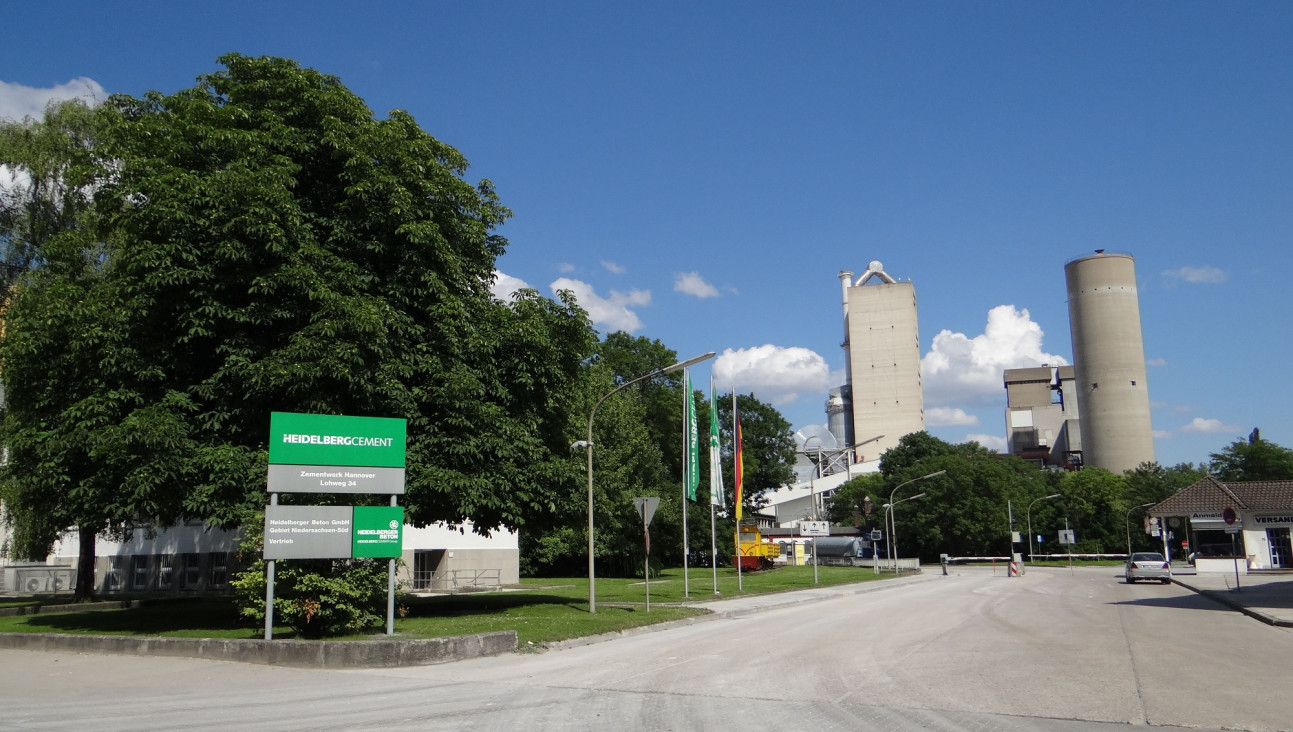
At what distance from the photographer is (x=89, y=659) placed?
1616 cm

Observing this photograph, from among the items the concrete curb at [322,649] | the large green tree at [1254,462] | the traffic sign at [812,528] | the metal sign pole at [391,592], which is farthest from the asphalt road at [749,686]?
the large green tree at [1254,462]

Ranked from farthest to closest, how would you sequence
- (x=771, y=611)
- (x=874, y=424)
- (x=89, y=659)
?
(x=874, y=424) → (x=771, y=611) → (x=89, y=659)

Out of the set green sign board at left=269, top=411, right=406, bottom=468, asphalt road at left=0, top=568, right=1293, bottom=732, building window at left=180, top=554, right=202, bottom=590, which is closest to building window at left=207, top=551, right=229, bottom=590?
building window at left=180, top=554, right=202, bottom=590

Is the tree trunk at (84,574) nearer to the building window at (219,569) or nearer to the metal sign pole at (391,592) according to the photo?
the building window at (219,569)

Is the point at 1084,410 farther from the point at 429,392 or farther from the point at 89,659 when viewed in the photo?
the point at 89,659

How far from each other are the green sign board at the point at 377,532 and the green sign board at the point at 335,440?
934mm

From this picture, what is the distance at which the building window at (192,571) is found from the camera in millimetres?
42969

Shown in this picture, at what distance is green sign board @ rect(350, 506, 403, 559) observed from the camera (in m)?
17.1

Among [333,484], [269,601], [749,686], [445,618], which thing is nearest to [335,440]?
[333,484]

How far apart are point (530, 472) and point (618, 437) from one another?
103 feet

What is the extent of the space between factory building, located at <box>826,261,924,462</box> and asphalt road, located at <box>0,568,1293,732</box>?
11407 centimetres

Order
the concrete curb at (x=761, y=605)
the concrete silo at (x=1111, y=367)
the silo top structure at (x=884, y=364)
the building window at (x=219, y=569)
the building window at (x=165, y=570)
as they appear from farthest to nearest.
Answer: the silo top structure at (x=884, y=364)
the concrete silo at (x=1111, y=367)
the building window at (x=165, y=570)
the building window at (x=219, y=569)
the concrete curb at (x=761, y=605)

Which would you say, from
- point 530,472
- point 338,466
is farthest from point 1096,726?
point 530,472

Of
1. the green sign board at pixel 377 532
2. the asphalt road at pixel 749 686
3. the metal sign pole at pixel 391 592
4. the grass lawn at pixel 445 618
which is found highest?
the green sign board at pixel 377 532
